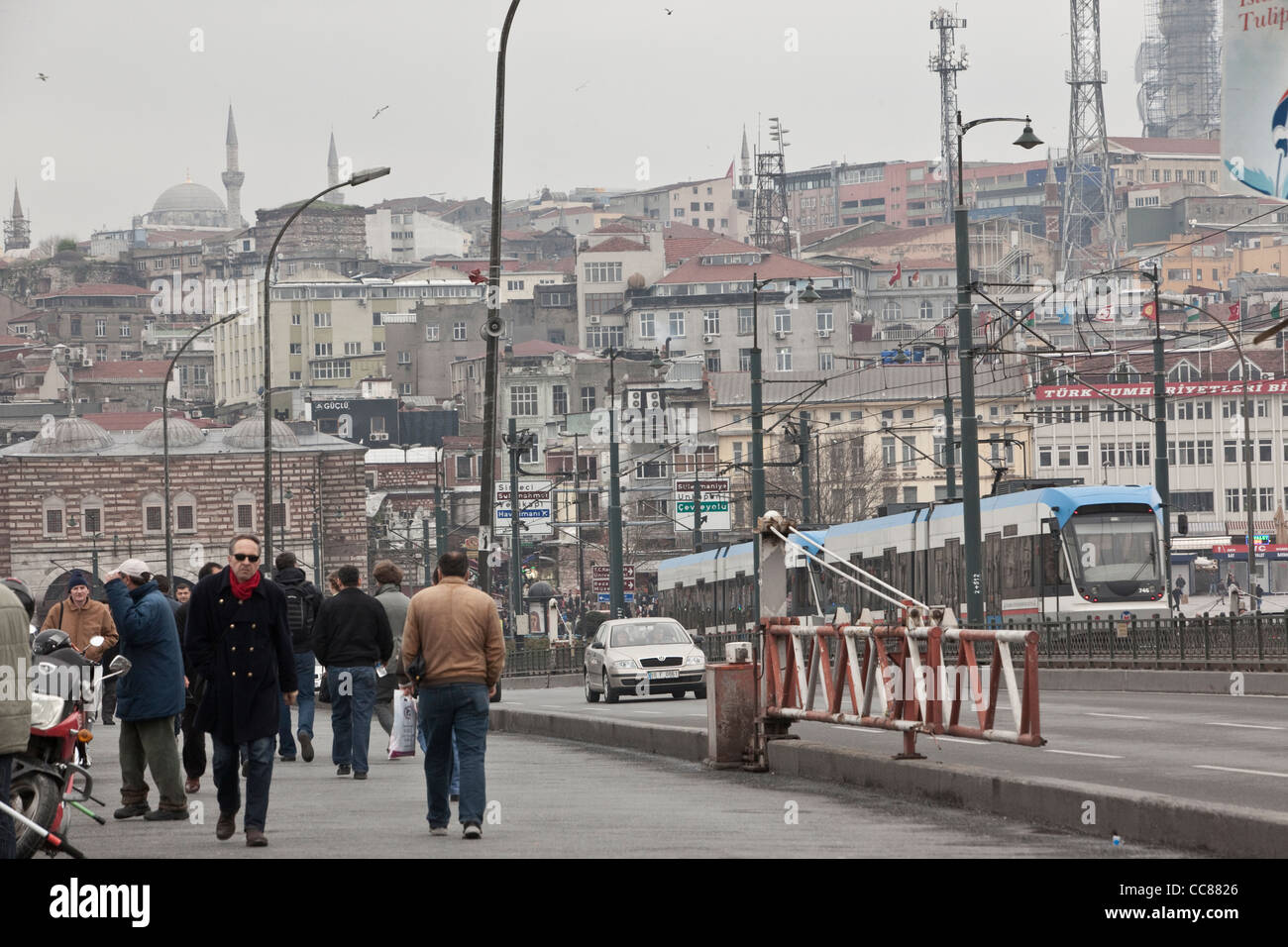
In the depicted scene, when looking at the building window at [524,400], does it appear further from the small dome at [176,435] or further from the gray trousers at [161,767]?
the gray trousers at [161,767]

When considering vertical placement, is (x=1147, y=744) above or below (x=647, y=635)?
below

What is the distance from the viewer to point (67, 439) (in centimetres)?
11681

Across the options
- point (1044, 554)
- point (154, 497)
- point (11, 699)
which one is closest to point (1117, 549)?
point (1044, 554)

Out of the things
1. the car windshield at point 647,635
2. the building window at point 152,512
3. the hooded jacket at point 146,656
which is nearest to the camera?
the hooded jacket at point 146,656

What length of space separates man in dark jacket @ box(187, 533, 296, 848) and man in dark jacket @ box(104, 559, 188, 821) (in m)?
1.71

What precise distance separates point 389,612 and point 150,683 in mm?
5681

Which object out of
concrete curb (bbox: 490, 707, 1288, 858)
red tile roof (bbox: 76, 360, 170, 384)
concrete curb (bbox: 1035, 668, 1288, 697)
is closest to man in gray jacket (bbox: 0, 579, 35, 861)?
concrete curb (bbox: 490, 707, 1288, 858)

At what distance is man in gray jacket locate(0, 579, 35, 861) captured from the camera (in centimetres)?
1002

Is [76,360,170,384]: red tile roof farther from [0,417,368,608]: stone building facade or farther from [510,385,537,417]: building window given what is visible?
[0,417,368,608]: stone building facade

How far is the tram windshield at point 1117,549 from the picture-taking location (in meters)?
38.6

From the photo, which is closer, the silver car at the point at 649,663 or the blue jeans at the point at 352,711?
the blue jeans at the point at 352,711

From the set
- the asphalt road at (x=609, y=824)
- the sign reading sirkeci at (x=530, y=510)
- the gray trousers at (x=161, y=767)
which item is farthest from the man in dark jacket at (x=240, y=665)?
the sign reading sirkeci at (x=530, y=510)

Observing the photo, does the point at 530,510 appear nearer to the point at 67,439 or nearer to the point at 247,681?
the point at 247,681

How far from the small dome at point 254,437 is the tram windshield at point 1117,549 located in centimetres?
8254
